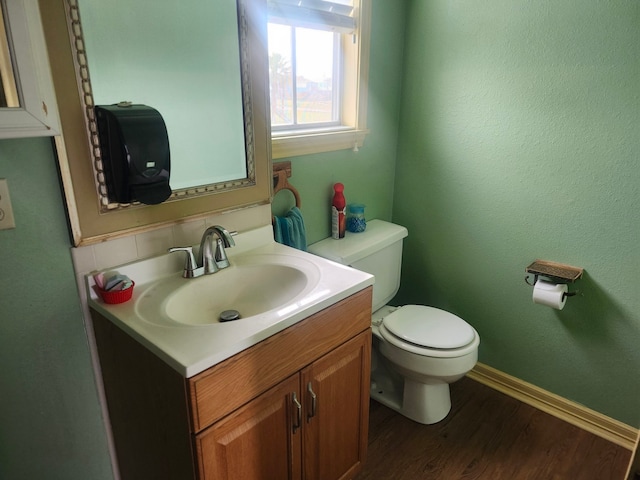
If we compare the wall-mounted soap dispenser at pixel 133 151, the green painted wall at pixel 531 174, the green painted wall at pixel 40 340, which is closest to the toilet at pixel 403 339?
the green painted wall at pixel 531 174

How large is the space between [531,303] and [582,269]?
10.2 inches

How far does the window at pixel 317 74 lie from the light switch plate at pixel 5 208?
0.82 meters

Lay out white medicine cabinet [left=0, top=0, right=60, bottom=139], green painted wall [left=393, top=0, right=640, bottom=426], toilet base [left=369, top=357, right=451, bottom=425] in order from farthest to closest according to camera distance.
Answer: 1. toilet base [left=369, top=357, right=451, bottom=425]
2. green painted wall [left=393, top=0, right=640, bottom=426]
3. white medicine cabinet [left=0, top=0, right=60, bottom=139]

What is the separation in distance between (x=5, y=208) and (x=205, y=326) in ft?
1.70

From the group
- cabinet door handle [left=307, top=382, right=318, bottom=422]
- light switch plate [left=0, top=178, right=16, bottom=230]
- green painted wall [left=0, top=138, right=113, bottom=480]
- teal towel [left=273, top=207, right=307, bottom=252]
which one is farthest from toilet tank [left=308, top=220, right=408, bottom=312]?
light switch plate [left=0, top=178, right=16, bottom=230]

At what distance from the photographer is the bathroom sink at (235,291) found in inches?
46.0

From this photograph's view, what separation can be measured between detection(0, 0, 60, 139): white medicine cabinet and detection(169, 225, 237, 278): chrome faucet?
0.47 m

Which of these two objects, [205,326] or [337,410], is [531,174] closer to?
[337,410]

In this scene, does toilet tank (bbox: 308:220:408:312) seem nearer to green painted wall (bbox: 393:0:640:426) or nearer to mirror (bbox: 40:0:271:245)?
green painted wall (bbox: 393:0:640:426)

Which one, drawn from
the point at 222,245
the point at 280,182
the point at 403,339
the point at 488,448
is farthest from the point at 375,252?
the point at 488,448

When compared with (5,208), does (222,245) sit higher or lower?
lower

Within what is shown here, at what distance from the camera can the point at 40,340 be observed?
3.58 feet

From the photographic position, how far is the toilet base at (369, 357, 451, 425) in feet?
6.06

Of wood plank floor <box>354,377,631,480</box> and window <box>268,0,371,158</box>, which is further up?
window <box>268,0,371,158</box>
